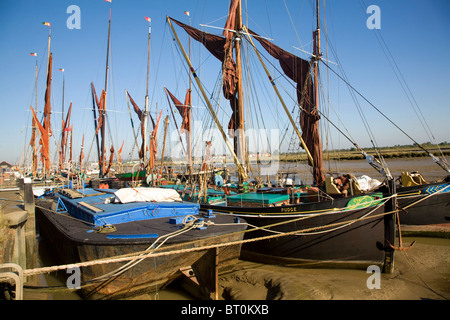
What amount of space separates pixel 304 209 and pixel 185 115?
23.2 m

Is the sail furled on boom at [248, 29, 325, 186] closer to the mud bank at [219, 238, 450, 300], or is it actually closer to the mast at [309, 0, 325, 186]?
the mast at [309, 0, 325, 186]

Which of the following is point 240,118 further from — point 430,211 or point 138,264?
point 430,211

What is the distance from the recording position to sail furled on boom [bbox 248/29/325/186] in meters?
17.6

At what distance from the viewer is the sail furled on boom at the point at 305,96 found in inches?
694

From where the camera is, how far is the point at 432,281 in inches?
389

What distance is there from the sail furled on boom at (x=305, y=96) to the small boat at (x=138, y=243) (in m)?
8.81

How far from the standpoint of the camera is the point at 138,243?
8031mm

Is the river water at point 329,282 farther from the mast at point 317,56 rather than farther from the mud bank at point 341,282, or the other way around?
the mast at point 317,56

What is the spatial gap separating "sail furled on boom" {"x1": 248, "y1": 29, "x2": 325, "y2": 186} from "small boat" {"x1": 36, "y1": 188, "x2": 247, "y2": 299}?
8812 mm

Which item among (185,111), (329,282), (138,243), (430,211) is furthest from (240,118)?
(185,111)

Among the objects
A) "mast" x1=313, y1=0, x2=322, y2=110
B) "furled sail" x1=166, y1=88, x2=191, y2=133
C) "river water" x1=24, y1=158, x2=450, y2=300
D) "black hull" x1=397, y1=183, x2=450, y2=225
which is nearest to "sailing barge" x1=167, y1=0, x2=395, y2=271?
"river water" x1=24, y1=158, x2=450, y2=300

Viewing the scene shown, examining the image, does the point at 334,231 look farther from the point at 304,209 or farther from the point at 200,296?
the point at 200,296

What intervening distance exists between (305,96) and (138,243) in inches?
591

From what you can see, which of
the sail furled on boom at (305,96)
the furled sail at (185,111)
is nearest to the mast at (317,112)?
the sail furled on boom at (305,96)
